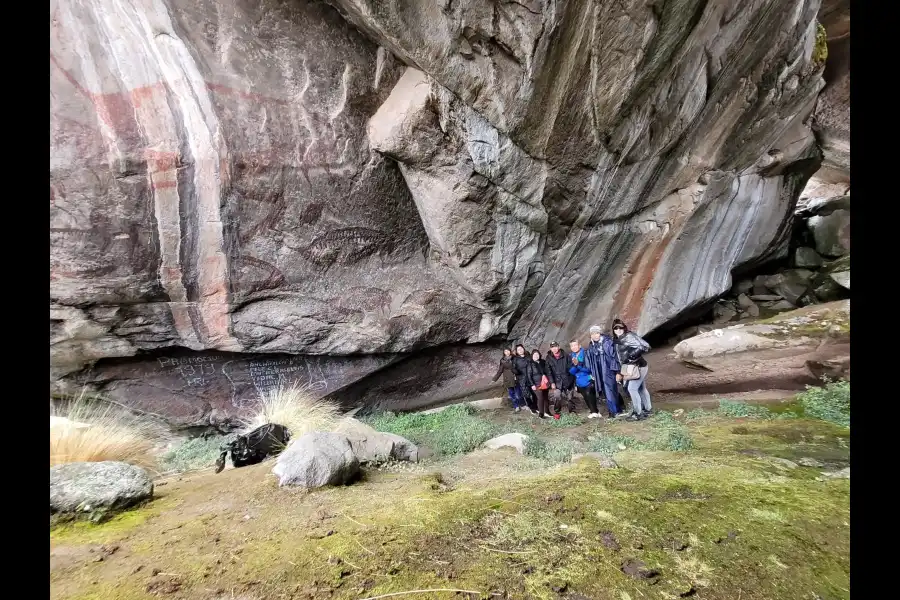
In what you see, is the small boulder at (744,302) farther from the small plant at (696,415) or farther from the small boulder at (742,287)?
the small plant at (696,415)

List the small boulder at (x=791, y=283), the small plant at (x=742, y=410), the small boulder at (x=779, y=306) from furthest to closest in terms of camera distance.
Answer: the small boulder at (x=791, y=283) < the small boulder at (x=779, y=306) < the small plant at (x=742, y=410)

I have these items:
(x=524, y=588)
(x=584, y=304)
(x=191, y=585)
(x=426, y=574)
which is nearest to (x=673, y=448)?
(x=524, y=588)

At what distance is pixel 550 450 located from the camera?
188 inches

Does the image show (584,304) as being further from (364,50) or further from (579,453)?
(364,50)

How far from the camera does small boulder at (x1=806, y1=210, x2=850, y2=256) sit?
13.9 m

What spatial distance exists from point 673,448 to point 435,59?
19.9ft

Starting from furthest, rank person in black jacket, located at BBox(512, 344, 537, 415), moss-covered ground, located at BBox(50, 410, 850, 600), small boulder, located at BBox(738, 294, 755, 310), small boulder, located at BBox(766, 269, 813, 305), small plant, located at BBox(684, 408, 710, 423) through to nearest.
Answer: small boulder, located at BBox(738, 294, 755, 310) → small boulder, located at BBox(766, 269, 813, 305) → person in black jacket, located at BBox(512, 344, 537, 415) → small plant, located at BBox(684, 408, 710, 423) → moss-covered ground, located at BBox(50, 410, 850, 600)

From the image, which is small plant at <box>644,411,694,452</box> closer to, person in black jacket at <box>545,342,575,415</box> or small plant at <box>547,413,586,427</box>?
small plant at <box>547,413,586,427</box>

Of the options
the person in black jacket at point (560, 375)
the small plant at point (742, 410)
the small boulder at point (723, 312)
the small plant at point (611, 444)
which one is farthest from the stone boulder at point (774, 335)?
the small plant at point (611, 444)

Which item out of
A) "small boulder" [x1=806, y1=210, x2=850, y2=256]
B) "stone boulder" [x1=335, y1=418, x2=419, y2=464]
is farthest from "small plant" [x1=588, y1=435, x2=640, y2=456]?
"small boulder" [x1=806, y1=210, x2=850, y2=256]

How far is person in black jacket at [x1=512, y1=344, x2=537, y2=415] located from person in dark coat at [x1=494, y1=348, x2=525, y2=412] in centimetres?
15

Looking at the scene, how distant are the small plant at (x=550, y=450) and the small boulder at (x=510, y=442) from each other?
0.07 m

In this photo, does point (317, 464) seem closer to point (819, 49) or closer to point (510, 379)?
Answer: point (510, 379)

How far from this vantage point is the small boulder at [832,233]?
1391 centimetres
